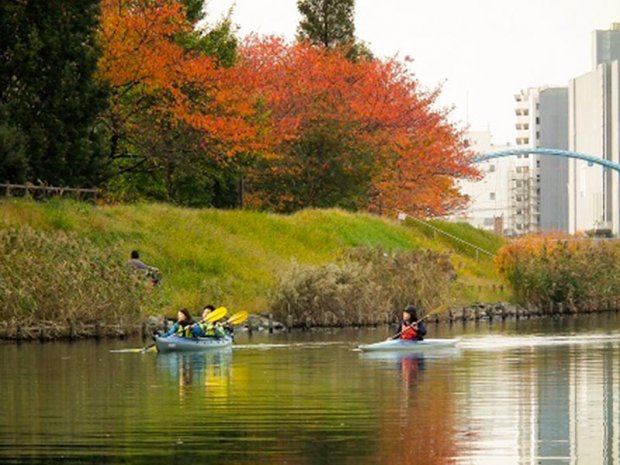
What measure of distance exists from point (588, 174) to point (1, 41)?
376 feet

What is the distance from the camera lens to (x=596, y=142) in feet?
541

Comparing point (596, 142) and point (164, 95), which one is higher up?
point (596, 142)

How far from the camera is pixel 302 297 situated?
174 ft

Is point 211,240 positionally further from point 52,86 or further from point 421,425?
point 421,425

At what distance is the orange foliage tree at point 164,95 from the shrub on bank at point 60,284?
1710cm

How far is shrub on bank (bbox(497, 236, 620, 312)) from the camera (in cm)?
6562

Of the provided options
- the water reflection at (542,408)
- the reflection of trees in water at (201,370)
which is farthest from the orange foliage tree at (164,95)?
the water reflection at (542,408)

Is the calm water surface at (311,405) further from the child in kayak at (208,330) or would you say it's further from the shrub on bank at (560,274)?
the shrub on bank at (560,274)

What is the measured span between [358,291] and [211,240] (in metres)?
10.2

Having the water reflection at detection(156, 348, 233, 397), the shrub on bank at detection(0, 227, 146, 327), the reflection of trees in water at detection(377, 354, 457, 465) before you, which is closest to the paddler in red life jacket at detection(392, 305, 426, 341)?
the water reflection at detection(156, 348, 233, 397)

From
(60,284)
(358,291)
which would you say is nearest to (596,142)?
(358,291)

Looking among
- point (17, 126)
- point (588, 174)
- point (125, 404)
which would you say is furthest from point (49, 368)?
point (588, 174)

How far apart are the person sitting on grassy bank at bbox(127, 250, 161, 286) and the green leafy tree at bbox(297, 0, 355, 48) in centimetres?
4244

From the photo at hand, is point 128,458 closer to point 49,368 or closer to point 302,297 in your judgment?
point 49,368
